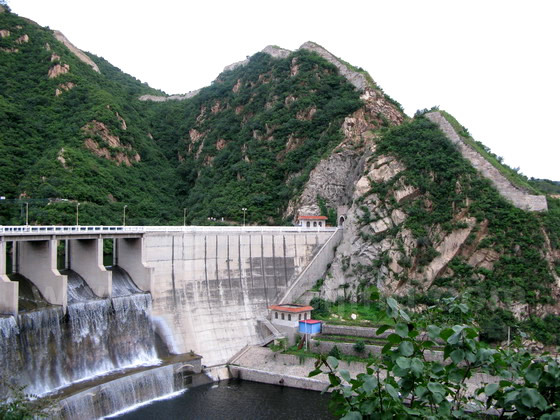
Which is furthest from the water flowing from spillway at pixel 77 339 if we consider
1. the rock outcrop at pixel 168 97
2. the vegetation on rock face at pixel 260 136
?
the rock outcrop at pixel 168 97

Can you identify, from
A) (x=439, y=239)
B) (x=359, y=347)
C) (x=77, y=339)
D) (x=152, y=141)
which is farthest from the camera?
(x=152, y=141)

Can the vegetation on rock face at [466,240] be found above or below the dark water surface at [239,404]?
above

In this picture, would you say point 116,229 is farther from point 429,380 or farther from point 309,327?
point 429,380

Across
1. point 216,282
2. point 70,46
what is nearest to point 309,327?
point 216,282

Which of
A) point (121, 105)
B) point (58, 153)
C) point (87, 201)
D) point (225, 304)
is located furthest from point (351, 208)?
point (121, 105)

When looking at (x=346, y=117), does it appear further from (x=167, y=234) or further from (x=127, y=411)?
(x=127, y=411)

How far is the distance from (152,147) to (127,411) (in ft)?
205

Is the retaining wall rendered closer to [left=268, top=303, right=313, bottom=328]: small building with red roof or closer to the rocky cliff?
the rocky cliff

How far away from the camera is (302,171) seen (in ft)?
231

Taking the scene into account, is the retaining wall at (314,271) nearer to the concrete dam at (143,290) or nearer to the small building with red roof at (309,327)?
the concrete dam at (143,290)

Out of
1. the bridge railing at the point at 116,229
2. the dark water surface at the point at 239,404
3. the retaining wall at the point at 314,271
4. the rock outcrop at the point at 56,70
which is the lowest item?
the dark water surface at the point at 239,404

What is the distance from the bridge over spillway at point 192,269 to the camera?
123 ft

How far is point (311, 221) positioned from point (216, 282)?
16.2 m

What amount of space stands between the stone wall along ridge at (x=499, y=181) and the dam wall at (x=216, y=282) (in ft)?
65.2
